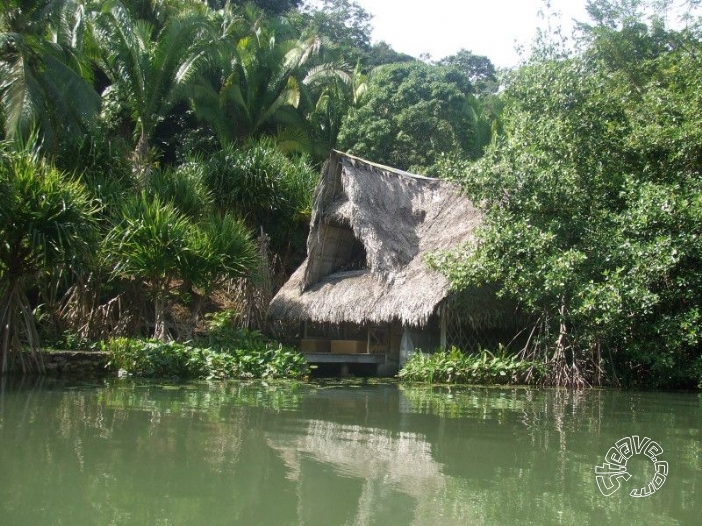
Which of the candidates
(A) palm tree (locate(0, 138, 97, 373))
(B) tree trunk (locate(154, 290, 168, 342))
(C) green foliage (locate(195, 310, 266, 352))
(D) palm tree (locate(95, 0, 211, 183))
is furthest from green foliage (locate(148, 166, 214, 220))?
(A) palm tree (locate(0, 138, 97, 373))

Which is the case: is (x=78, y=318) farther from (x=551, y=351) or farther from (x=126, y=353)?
(x=551, y=351)

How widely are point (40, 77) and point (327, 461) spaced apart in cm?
1280

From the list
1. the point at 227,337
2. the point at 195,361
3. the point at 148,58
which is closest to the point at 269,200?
the point at 148,58

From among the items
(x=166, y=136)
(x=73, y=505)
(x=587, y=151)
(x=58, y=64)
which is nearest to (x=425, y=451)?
(x=73, y=505)

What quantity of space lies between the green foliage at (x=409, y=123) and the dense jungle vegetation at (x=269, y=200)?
421 centimetres

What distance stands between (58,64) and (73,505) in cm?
1314

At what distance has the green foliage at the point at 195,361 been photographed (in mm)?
13297

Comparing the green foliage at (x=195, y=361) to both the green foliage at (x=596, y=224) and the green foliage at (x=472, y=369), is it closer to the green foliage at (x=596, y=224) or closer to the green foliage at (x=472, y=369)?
the green foliage at (x=472, y=369)

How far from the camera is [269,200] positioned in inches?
749

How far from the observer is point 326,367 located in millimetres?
16984

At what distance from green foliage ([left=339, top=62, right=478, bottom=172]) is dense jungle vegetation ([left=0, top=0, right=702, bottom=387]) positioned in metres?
4.21

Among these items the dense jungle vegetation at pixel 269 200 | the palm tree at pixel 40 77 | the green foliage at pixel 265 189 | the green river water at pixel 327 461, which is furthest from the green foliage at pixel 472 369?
the palm tree at pixel 40 77

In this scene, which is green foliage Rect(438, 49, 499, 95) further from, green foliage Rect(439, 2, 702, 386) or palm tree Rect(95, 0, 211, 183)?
green foliage Rect(439, 2, 702, 386)

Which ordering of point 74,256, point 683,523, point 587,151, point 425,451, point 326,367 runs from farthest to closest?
point 326,367 < point 587,151 < point 74,256 < point 425,451 < point 683,523
